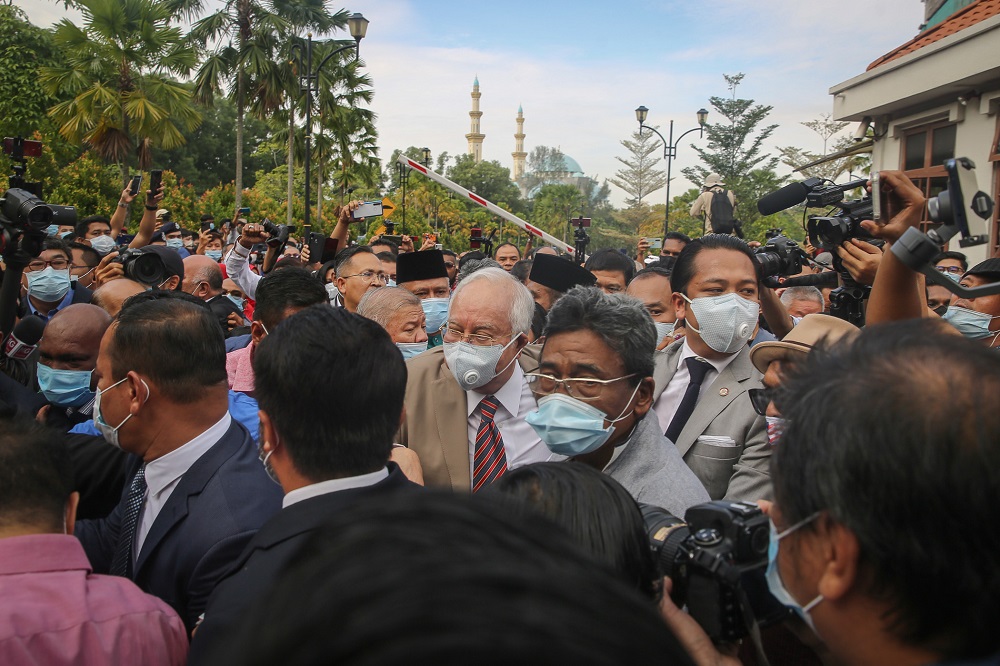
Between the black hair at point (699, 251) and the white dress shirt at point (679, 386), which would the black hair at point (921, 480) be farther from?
the black hair at point (699, 251)

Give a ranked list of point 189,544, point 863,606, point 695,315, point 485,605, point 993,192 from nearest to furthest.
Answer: point 485,605 → point 863,606 → point 189,544 → point 695,315 → point 993,192

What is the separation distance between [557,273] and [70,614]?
4374 mm

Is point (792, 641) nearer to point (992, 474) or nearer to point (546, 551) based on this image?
point (992, 474)

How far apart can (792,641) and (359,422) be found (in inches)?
48.3

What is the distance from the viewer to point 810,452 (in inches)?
49.0

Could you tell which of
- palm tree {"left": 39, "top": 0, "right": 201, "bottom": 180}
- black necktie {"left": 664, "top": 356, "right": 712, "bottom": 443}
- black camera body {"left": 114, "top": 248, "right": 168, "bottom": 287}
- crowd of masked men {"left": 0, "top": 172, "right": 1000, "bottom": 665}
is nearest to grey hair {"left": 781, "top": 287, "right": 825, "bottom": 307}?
crowd of masked men {"left": 0, "top": 172, "right": 1000, "bottom": 665}

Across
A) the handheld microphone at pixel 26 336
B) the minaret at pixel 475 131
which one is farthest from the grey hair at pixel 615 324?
the minaret at pixel 475 131

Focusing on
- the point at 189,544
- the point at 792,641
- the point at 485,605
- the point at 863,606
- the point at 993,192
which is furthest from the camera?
the point at 993,192

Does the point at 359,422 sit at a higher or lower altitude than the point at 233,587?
higher

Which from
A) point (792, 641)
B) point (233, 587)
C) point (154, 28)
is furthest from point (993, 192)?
point (154, 28)

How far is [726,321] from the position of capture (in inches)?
135

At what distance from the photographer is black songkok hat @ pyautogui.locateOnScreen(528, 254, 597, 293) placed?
5.44 m

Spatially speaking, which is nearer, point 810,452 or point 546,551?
point 546,551

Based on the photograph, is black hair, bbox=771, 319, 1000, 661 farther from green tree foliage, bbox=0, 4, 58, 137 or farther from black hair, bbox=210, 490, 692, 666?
green tree foliage, bbox=0, 4, 58, 137
